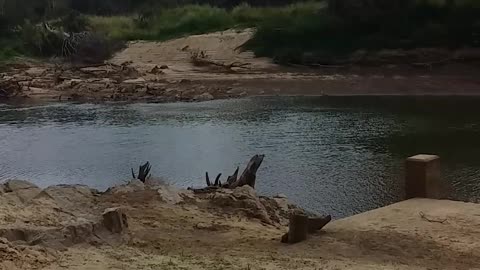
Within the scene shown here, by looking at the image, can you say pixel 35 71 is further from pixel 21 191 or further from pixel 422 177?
pixel 422 177

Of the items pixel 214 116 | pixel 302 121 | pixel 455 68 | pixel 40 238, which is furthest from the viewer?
pixel 455 68

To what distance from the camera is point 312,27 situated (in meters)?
34.5

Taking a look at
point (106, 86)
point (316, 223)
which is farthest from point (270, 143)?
point (106, 86)

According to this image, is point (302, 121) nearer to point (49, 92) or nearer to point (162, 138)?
point (162, 138)

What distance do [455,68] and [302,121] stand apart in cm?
964

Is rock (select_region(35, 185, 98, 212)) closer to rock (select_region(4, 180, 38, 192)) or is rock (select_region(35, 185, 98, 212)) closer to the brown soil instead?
rock (select_region(4, 180, 38, 192))

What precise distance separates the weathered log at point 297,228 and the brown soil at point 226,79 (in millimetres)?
20211

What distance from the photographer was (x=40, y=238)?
8328 millimetres

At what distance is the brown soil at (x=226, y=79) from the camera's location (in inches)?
1155

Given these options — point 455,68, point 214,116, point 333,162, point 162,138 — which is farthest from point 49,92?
point 333,162

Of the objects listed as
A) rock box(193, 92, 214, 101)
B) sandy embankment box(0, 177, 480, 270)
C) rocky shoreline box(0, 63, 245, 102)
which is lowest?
rock box(193, 92, 214, 101)

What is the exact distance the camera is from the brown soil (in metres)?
29.3

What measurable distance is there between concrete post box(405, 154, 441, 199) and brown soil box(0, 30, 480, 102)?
18.2 m

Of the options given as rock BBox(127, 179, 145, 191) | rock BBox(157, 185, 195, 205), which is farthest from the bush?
rock BBox(157, 185, 195, 205)
